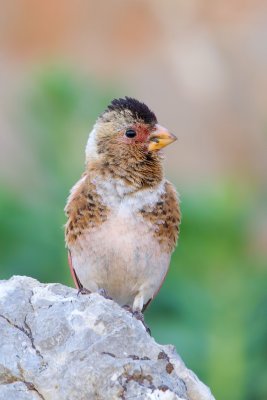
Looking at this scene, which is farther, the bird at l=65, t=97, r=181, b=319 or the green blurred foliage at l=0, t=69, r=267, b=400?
the green blurred foliage at l=0, t=69, r=267, b=400

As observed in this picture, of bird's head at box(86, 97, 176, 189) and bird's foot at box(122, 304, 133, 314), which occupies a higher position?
bird's head at box(86, 97, 176, 189)

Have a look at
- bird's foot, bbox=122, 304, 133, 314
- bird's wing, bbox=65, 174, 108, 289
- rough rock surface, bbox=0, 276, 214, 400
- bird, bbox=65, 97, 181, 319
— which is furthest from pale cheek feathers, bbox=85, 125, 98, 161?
rough rock surface, bbox=0, 276, 214, 400

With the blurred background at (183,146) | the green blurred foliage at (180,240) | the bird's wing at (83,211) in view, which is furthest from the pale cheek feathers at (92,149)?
the green blurred foliage at (180,240)

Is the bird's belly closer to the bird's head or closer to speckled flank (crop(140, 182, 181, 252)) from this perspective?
speckled flank (crop(140, 182, 181, 252))

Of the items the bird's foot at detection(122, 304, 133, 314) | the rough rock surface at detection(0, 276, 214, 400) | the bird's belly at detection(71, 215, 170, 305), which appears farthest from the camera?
the bird's belly at detection(71, 215, 170, 305)

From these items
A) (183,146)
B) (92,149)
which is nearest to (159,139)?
(92,149)
